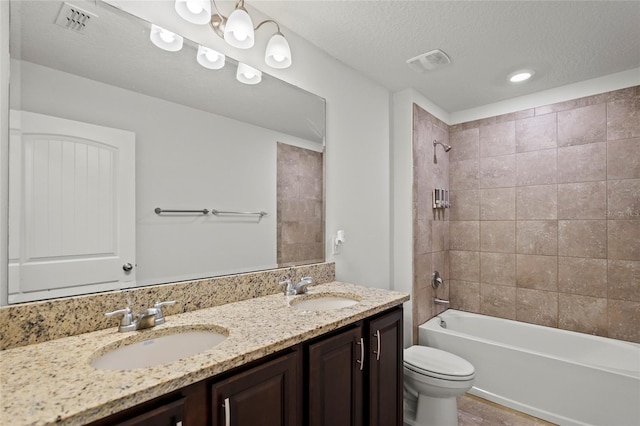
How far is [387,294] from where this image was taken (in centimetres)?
174

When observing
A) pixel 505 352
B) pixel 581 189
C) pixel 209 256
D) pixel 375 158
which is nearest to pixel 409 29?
pixel 375 158

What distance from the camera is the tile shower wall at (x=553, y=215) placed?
2.38 meters

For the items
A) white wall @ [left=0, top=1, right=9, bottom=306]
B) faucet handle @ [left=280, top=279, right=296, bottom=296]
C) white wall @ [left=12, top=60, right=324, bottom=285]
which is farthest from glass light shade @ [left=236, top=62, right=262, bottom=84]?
faucet handle @ [left=280, top=279, right=296, bottom=296]

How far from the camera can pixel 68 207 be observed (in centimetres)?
112

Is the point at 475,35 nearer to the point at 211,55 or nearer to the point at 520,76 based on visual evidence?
the point at 520,76

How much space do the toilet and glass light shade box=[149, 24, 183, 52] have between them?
2259mm

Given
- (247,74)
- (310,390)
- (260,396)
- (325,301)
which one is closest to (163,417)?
(260,396)

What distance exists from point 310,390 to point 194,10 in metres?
1.61

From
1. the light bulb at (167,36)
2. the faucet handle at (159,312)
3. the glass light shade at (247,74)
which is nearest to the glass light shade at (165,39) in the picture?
the light bulb at (167,36)

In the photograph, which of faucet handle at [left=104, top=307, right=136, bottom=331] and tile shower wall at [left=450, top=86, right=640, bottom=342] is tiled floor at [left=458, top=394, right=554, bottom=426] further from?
faucet handle at [left=104, top=307, right=136, bottom=331]

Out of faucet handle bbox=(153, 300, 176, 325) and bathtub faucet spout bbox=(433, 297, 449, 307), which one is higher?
faucet handle bbox=(153, 300, 176, 325)

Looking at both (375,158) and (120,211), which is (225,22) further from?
(375,158)

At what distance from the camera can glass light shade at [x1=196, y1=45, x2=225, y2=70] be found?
1.48 meters

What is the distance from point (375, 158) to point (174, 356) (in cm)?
189
